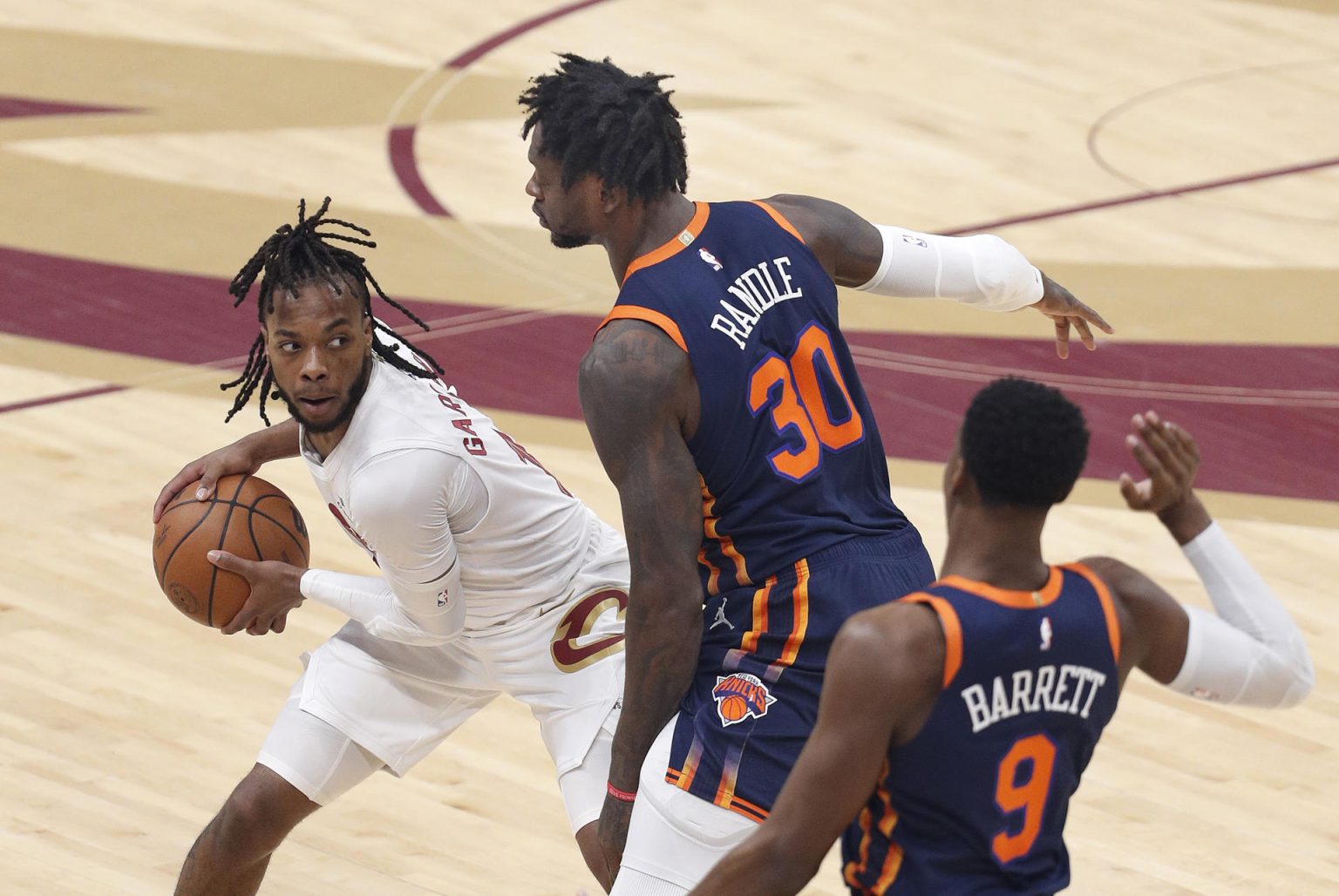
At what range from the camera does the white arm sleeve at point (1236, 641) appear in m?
2.94

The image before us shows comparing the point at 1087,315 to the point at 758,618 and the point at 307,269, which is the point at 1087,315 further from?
the point at 307,269

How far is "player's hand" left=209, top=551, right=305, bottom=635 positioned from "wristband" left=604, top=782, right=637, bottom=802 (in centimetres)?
93

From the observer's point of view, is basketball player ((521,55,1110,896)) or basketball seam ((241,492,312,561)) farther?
basketball seam ((241,492,312,561))

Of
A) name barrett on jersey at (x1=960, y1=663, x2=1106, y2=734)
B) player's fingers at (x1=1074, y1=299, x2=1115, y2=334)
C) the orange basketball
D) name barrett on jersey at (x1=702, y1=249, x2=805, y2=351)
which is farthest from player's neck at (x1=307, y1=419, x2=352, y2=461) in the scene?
name barrett on jersey at (x1=960, y1=663, x2=1106, y2=734)

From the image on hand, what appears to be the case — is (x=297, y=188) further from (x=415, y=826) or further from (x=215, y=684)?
(x=415, y=826)

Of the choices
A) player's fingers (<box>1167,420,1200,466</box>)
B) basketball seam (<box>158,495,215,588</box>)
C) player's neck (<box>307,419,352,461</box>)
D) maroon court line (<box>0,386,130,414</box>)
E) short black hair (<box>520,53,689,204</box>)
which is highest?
short black hair (<box>520,53,689,204</box>)

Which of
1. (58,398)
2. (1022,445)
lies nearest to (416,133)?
(58,398)

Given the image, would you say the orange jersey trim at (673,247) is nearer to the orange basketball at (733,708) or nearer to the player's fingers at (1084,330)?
the orange basketball at (733,708)

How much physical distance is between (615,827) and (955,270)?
129 cm

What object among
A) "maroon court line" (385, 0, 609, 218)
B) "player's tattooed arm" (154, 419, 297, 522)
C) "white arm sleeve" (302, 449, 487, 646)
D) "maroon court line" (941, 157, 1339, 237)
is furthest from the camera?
"maroon court line" (385, 0, 609, 218)

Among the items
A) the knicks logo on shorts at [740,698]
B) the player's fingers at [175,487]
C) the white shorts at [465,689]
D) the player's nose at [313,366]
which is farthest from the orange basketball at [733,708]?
the player's fingers at [175,487]

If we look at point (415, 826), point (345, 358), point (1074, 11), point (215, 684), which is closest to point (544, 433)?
point (215, 684)

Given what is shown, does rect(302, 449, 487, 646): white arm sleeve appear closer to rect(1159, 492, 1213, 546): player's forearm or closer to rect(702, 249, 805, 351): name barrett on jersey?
rect(702, 249, 805, 351): name barrett on jersey

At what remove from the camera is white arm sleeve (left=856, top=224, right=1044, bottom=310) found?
4043mm
